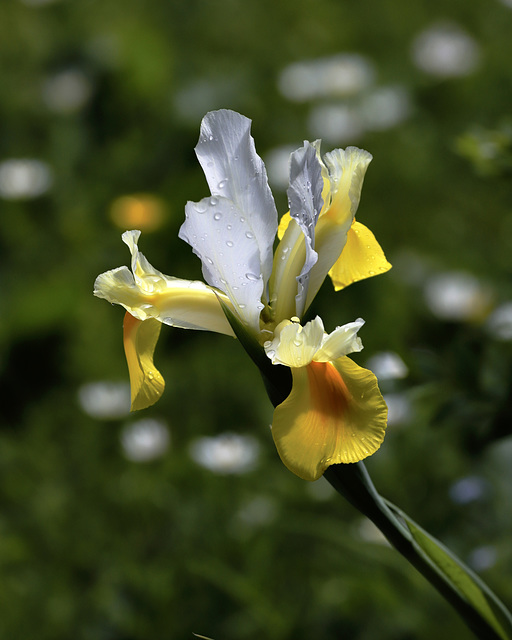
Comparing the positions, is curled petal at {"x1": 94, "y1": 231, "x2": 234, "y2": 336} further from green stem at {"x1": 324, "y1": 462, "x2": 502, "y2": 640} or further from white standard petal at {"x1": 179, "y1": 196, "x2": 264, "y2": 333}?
green stem at {"x1": 324, "y1": 462, "x2": 502, "y2": 640}

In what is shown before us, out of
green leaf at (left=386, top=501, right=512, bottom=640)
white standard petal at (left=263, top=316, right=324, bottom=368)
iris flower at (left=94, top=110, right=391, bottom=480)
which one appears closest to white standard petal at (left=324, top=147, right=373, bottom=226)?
iris flower at (left=94, top=110, right=391, bottom=480)

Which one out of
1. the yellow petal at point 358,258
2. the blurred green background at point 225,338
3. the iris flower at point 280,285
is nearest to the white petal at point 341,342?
the iris flower at point 280,285

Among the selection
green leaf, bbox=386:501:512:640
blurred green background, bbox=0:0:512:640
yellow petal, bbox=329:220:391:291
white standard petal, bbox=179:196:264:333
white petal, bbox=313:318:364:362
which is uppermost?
white standard petal, bbox=179:196:264:333

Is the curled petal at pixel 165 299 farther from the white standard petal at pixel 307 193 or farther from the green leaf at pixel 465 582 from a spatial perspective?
the green leaf at pixel 465 582

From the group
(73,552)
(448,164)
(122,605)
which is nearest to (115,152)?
(448,164)

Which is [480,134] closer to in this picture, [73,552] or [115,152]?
[73,552]

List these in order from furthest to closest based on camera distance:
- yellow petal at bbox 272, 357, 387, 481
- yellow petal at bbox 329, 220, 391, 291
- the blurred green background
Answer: the blurred green background, yellow petal at bbox 329, 220, 391, 291, yellow petal at bbox 272, 357, 387, 481
